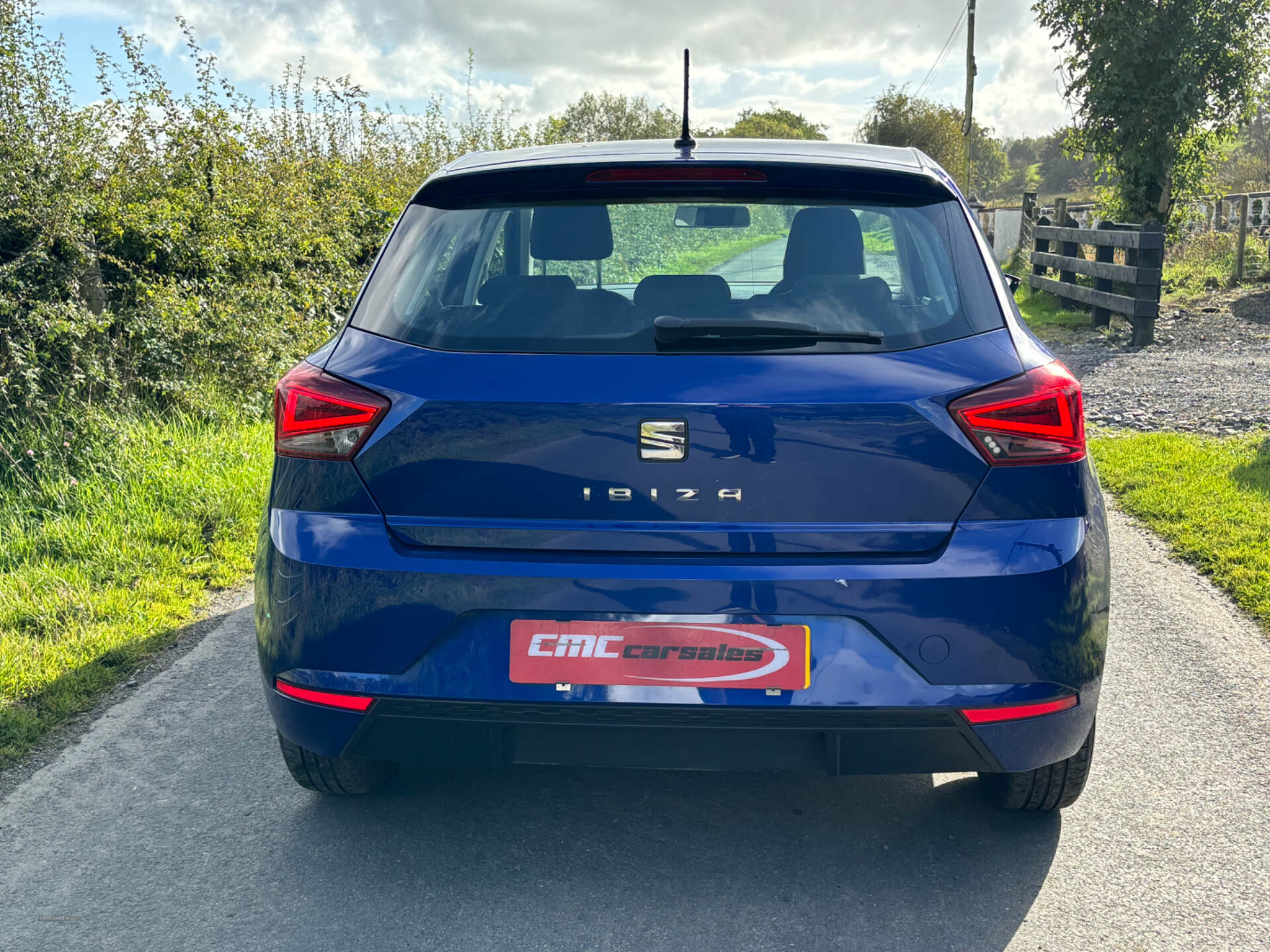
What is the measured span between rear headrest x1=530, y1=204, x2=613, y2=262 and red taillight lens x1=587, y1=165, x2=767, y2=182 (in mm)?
76

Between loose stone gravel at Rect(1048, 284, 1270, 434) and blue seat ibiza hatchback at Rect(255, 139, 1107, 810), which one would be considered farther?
loose stone gravel at Rect(1048, 284, 1270, 434)

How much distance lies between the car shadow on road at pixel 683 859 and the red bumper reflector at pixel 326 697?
49cm

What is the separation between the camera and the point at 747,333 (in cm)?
257

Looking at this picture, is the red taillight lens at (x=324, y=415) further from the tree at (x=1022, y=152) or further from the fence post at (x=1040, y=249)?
the tree at (x=1022, y=152)

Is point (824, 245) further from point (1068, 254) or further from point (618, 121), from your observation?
point (618, 121)

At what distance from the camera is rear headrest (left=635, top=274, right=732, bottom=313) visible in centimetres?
267

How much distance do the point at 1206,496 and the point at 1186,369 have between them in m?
5.40

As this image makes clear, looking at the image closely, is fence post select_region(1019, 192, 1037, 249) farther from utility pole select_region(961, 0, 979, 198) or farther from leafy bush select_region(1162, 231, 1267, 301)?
utility pole select_region(961, 0, 979, 198)

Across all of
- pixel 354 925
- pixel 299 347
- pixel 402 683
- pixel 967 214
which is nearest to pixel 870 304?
pixel 967 214

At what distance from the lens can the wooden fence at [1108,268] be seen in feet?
43.2

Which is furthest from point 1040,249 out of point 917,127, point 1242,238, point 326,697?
point 917,127

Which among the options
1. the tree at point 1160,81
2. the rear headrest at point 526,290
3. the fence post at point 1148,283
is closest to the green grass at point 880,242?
the rear headrest at point 526,290

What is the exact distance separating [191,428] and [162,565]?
7.07ft

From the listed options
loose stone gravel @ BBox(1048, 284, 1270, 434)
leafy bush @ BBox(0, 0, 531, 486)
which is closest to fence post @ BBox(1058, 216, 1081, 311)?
loose stone gravel @ BBox(1048, 284, 1270, 434)
